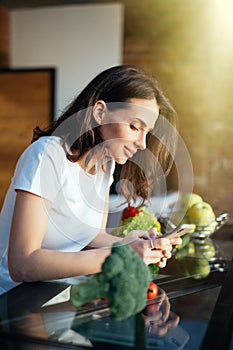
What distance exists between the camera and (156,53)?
396cm

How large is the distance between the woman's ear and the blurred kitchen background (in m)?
2.64

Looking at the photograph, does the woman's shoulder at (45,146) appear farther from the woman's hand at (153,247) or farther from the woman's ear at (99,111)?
the woman's hand at (153,247)

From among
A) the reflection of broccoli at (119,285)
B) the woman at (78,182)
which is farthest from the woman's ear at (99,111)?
the reflection of broccoli at (119,285)

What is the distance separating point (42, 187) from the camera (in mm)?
989

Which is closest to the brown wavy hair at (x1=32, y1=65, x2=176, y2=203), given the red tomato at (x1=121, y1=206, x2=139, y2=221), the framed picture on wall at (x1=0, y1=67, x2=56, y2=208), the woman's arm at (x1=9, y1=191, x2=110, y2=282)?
the red tomato at (x1=121, y1=206, x2=139, y2=221)

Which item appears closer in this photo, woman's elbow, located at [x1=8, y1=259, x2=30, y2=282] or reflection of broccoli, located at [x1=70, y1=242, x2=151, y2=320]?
reflection of broccoli, located at [x1=70, y1=242, x2=151, y2=320]

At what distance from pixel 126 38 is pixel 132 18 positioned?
0.62 feet

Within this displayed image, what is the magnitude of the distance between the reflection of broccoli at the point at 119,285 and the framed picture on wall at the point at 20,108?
3.63 metres

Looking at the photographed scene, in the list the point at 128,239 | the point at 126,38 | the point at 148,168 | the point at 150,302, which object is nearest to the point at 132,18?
the point at 126,38

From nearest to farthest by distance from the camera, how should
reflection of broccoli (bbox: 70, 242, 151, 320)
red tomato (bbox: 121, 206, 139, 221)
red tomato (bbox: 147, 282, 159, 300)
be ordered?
reflection of broccoli (bbox: 70, 242, 151, 320)
red tomato (bbox: 147, 282, 159, 300)
red tomato (bbox: 121, 206, 139, 221)

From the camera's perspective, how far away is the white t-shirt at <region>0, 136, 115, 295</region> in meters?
1.02

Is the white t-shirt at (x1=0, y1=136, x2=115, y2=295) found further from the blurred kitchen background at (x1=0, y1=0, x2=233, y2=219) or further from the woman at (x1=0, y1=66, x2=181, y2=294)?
the blurred kitchen background at (x1=0, y1=0, x2=233, y2=219)

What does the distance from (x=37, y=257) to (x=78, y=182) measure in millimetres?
329

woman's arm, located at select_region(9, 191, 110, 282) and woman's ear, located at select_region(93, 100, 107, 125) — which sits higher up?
woman's ear, located at select_region(93, 100, 107, 125)
